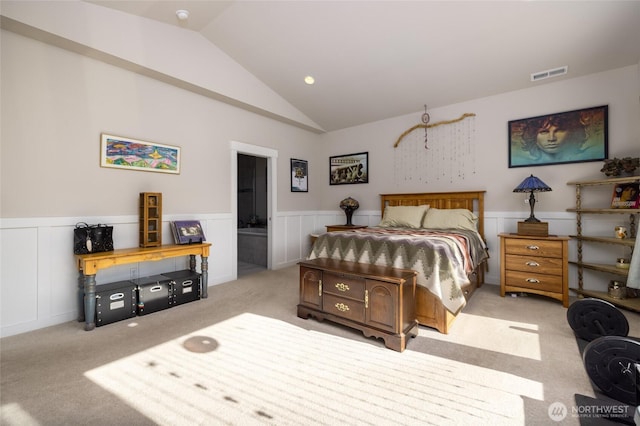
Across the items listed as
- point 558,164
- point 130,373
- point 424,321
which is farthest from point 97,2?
point 558,164

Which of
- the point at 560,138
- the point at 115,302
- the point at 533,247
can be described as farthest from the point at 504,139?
the point at 115,302

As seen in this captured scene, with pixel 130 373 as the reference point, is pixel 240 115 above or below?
above

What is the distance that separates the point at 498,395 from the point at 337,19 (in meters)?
3.72

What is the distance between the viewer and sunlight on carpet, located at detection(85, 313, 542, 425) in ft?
5.05

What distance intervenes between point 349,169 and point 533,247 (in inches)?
129

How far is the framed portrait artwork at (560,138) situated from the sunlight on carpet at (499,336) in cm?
230

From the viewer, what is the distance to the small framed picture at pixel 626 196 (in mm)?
3035

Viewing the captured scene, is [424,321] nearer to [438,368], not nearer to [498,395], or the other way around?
[438,368]

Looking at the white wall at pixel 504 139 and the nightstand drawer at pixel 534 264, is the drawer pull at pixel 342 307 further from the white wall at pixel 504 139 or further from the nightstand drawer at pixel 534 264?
the white wall at pixel 504 139

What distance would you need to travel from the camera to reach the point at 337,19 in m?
3.26

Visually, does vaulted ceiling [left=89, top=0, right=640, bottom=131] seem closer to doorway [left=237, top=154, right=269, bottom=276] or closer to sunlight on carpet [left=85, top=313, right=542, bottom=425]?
sunlight on carpet [left=85, top=313, right=542, bottom=425]

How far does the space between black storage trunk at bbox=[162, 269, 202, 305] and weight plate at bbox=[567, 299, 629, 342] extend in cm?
369

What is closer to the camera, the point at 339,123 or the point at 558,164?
the point at 558,164

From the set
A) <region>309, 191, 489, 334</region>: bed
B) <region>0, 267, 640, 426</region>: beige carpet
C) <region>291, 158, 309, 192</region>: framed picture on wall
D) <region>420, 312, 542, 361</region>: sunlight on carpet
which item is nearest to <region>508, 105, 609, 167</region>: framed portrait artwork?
<region>309, 191, 489, 334</region>: bed
